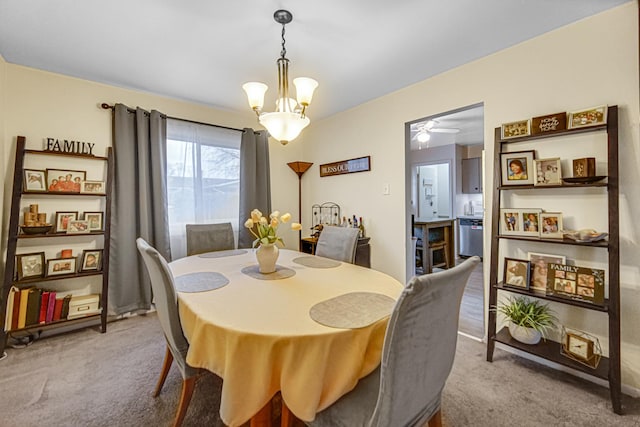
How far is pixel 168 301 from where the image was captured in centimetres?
132

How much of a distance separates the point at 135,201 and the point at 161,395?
74.4 inches

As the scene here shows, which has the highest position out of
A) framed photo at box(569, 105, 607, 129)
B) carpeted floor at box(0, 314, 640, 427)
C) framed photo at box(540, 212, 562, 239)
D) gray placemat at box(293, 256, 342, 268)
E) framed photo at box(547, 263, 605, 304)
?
framed photo at box(569, 105, 607, 129)

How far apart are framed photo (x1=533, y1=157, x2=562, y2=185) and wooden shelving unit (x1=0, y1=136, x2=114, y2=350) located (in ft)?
11.4

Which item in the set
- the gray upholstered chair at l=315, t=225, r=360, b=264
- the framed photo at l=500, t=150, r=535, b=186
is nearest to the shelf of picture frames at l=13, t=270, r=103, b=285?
the gray upholstered chair at l=315, t=225, r=360, b=264

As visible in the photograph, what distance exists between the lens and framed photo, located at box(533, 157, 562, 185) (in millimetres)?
1824

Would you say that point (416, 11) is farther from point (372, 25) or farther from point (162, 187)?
point (162, 187)

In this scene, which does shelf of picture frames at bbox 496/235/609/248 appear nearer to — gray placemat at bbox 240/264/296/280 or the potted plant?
the potted plant

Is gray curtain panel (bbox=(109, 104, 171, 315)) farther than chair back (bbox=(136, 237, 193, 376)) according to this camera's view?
Yes

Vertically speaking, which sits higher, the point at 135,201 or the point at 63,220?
the point at 135,201

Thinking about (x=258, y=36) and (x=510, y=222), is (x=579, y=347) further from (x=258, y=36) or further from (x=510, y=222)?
(x=258, y=36)

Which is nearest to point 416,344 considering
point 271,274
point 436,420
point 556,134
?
point 436,420

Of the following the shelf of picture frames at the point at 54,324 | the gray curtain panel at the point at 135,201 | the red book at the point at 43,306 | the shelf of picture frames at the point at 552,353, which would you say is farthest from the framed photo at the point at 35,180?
the shelf of picture frames at the point at 552,353

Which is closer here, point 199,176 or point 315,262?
point 315,262

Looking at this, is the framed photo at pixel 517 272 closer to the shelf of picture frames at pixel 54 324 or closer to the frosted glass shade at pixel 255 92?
the frosted glass shade at pixel 255 92
